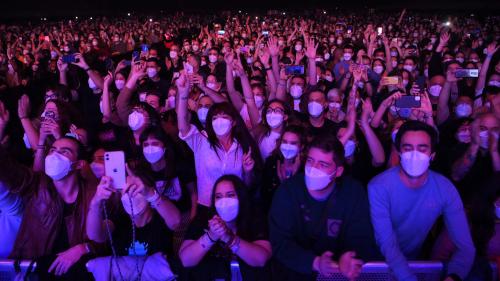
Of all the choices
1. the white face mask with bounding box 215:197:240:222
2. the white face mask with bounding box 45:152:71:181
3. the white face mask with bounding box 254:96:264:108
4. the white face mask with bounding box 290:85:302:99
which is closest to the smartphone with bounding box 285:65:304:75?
the white face mask with bounding box 290:85:302:99

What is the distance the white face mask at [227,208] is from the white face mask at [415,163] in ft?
3.47

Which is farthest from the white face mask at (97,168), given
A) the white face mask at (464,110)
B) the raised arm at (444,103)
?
the white face mask at (464,110)

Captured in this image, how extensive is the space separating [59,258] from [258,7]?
3436 centimetres

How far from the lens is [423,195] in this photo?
256cm

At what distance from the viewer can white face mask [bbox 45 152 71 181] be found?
2.79 meters

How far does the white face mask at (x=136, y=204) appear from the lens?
8.86 ft

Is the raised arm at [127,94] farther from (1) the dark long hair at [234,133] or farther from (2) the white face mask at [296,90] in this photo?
(2) the white face mask at [296,90]

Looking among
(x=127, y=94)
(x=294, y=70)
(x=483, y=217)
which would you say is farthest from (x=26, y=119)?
(x=483, y=217)

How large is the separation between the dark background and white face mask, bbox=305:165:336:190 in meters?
24.7

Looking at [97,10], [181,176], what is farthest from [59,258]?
[97,10]

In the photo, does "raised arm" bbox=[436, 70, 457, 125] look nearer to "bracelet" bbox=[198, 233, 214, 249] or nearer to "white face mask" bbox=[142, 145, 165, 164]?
"white face mask" bbox=[142, 145, 165, 164]

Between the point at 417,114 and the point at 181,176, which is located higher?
the point at 417,114

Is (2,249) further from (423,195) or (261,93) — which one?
(261,93)

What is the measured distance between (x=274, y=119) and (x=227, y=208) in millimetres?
1505
